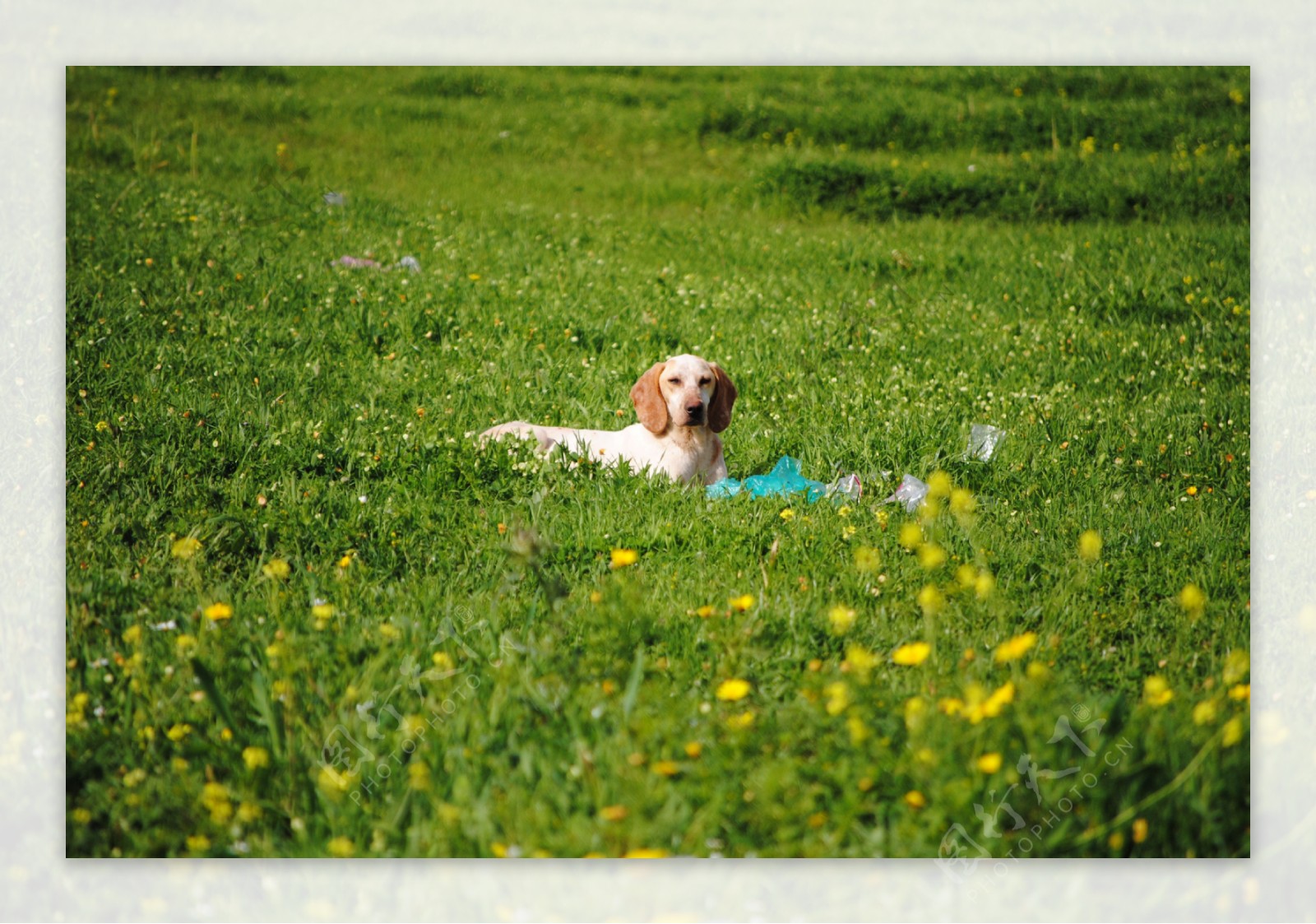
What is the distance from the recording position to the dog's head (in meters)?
5.34

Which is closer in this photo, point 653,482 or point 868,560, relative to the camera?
point 868,560

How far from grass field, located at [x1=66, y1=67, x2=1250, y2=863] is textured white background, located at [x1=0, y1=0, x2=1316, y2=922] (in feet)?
0.48

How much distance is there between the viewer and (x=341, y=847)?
3018 mm

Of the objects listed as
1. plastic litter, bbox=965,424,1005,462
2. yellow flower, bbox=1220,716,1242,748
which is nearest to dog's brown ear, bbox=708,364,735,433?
plastic litter, bbox=965,424,1005,462

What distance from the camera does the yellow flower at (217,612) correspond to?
3592mm

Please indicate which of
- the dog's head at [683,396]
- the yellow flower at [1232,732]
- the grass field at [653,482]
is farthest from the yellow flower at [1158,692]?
the dog's head at [683,396]

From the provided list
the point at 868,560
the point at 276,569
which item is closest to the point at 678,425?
the point at 868,560

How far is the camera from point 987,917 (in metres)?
3.26

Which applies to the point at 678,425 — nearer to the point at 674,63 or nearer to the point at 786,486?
the point at 786,486

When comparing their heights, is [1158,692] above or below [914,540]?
below

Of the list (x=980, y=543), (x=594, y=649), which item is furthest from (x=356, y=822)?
(x=980, y=543)

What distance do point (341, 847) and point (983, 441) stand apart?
12.9 feet

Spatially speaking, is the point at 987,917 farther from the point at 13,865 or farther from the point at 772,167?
the point at 772,167

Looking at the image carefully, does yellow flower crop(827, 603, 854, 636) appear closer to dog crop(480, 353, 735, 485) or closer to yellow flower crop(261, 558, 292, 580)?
dog crop(480, 353, 735, 485)
